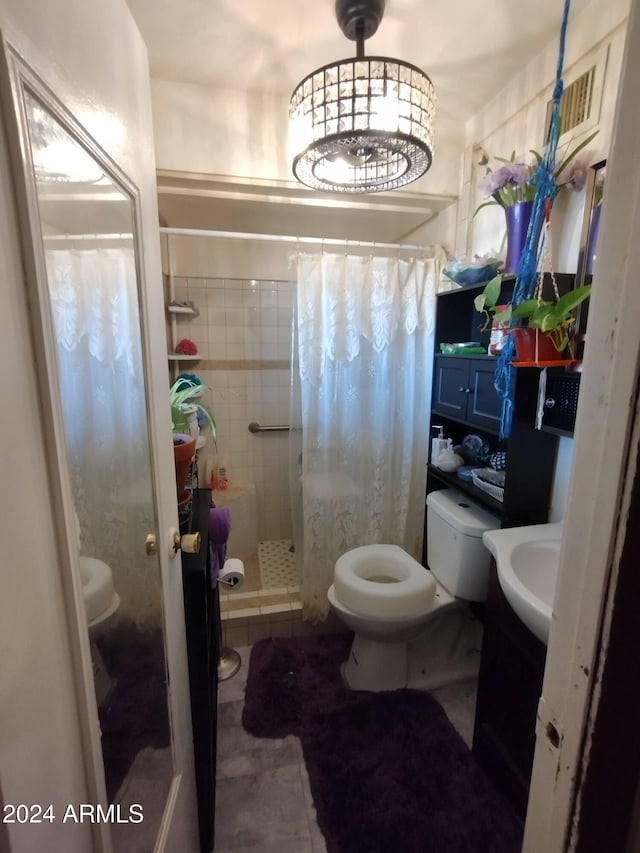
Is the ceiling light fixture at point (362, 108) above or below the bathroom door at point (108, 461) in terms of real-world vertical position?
above

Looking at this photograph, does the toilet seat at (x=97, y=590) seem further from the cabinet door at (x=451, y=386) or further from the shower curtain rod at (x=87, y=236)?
the cabinet door at (x=451, y=386)

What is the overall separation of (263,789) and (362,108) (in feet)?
7.19

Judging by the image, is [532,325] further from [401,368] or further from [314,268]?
[314,268]

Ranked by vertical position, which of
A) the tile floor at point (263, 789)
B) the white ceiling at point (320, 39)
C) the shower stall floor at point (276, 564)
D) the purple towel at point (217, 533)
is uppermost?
the white ceiling at point (320, 39)

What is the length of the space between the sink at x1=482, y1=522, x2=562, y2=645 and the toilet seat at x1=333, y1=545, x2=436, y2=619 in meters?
0.44

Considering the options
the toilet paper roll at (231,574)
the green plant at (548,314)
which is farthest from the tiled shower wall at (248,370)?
the green plant at (548,314)

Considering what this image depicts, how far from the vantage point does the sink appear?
3.59ft

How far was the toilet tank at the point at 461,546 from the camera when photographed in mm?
1570

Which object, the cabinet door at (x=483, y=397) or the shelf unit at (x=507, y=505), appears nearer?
the shelf unit at (x=507, y=505)

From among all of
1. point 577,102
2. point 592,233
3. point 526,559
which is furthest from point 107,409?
point 577,102

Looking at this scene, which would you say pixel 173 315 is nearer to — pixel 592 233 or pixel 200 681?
pixel 200 681

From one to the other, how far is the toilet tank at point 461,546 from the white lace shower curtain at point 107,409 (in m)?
1.22

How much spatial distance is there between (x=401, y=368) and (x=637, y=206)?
162cm

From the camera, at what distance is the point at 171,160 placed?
161cm
